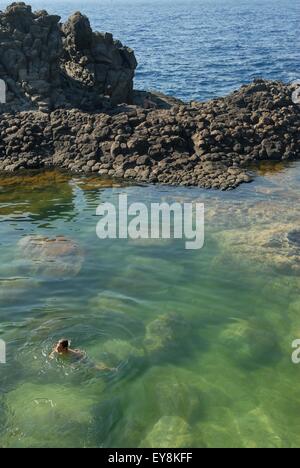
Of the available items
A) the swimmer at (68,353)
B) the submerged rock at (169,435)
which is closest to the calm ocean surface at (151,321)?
the submerged rock at (169,435)

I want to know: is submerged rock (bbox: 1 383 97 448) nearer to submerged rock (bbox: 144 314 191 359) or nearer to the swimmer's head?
the swimmer's head

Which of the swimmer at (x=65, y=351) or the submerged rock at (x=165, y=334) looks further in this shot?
the submerged rock at (x=165, y=334)

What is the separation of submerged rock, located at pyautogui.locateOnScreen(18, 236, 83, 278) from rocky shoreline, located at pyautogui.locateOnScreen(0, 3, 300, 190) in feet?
27.1

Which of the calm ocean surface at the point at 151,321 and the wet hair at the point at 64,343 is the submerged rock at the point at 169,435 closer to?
the calm ocean surface at the point at 151,321

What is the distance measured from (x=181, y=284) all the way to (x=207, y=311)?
5.87 feet

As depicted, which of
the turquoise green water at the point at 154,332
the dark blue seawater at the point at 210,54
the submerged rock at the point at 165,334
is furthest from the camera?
the dark blue seawater at the point at 210,54

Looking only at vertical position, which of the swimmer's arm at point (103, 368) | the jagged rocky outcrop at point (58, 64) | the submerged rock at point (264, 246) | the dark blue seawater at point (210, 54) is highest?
the jagged rocky outcrop at point (58, 64)

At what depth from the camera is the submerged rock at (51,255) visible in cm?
1806

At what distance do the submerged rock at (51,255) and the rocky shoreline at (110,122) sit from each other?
8.25 meters

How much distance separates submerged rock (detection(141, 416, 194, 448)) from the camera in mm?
10836

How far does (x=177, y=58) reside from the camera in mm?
70062

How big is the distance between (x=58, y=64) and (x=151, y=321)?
2669 cm

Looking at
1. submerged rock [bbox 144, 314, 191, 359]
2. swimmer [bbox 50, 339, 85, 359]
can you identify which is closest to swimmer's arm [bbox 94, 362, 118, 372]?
swimmer [bbox 50, 339, 85, 359]

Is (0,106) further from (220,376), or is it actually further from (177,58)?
(177,58)
